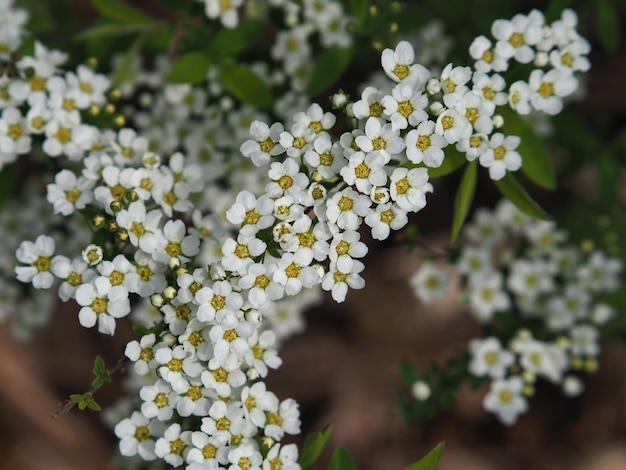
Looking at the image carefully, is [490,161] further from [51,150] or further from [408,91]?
[51,150]

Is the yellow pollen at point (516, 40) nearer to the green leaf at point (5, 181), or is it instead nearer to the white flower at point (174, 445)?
the white flower at point (174, 445)

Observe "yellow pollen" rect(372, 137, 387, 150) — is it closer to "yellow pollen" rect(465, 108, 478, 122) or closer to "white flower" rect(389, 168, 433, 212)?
"white flower" rect(389, 168, 433, 212)

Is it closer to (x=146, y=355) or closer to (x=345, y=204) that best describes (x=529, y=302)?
(x=345, y=204)

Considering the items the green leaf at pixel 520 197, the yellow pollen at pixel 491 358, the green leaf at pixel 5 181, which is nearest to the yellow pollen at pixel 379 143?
the green leaf at pixel 520 197

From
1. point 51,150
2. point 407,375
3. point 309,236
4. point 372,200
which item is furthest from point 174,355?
point 407,375

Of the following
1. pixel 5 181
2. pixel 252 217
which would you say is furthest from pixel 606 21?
pixel 5 181
